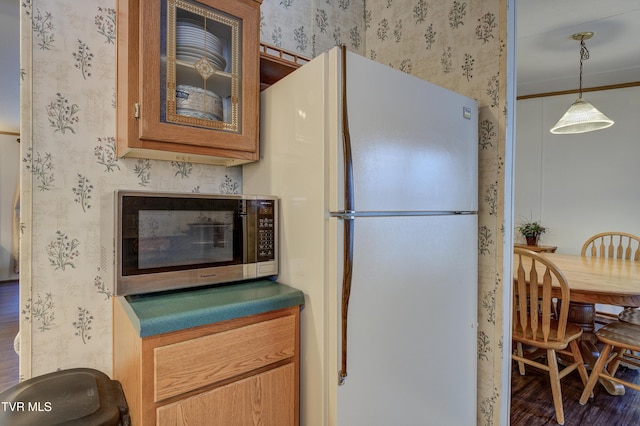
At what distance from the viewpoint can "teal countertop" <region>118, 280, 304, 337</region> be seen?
3.16 ft

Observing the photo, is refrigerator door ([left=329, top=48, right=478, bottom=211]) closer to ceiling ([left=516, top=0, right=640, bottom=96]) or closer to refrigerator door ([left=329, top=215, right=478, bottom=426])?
refrigerator door ([left=329, top=215, right=478, bottom=426])

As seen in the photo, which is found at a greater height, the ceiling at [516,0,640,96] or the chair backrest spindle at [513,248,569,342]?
the ceiling at [516,0,640,96]

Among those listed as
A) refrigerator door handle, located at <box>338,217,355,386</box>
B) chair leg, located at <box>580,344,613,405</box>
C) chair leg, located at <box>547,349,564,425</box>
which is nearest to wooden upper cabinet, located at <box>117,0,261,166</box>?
refrigerator door handle, located at <box>338,217,355,386</box>

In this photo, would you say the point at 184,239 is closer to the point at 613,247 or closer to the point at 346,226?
the point at 346,226

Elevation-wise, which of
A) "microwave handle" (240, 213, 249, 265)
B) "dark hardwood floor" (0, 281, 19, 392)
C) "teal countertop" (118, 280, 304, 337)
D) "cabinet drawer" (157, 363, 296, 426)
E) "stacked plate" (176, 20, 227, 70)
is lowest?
"dark hardwood floor" (0, 281, 19, 392)

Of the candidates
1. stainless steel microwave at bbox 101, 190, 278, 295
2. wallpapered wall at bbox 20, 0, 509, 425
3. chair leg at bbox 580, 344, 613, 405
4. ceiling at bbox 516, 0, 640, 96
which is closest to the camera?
stainless steel microwave at bbox 101, 190, 278, 295

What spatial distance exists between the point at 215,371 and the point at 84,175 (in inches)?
34.1

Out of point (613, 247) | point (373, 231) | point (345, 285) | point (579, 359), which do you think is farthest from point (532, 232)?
point (345, 285)

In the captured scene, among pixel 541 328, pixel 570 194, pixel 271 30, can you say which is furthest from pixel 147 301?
pixel 570 194

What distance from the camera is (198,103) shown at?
1.27m

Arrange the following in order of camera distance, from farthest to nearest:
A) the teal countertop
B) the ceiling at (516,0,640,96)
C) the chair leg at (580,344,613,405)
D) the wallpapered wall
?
the ceiling at (516,0,640,96), the chair leg at (580,344,613,405), the wallpapered wall, the teal countertop

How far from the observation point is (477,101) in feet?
5.44

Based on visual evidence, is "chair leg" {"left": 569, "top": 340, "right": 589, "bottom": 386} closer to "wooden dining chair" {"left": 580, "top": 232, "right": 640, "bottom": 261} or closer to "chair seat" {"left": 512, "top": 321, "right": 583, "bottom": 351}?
"chair seat" {"left": 512, "top": 321, "right": 583, "bottom": 351}

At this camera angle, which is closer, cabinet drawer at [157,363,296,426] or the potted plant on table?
cabinet drawer at [157,363,296,426]
